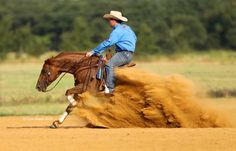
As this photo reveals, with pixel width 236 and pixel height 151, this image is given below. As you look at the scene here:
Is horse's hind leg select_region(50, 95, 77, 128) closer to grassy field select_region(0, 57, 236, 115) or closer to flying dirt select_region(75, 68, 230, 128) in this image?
flying dirt select_region(75, 68, 230, 128)

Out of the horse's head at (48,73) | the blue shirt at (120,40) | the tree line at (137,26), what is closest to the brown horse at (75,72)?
the horse's head at (48,73)

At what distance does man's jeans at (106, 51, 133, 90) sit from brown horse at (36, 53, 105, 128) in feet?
0.59

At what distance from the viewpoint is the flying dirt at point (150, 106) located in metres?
15.5

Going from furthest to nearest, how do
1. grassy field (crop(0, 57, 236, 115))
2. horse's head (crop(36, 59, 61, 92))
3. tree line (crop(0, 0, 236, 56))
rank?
tree line (crop(0, 0, 236, 56))
grassy field (crop(0, 57, 236, 115))
horse's head (crop(36, 59, 61, 92))

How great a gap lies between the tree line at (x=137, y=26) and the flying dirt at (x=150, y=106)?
43.3 meters

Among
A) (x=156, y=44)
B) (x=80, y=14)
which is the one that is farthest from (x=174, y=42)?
(x=80, y=14)

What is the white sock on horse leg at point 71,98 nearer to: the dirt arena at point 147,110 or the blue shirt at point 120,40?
the dirt arena at point 147,110

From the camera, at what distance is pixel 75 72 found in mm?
16391
